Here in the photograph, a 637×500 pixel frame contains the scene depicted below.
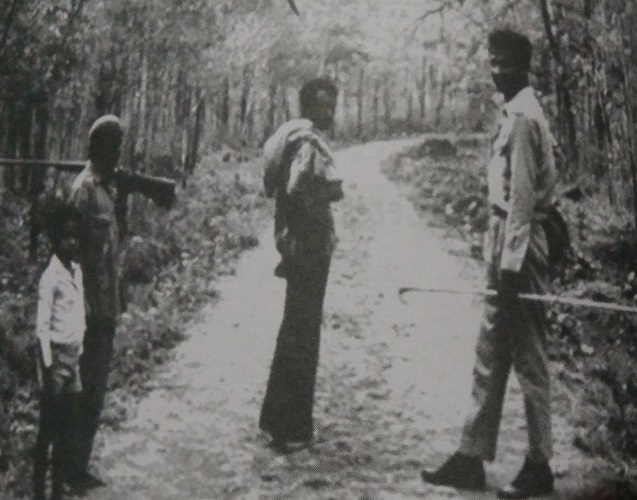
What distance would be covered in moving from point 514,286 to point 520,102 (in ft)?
1.86

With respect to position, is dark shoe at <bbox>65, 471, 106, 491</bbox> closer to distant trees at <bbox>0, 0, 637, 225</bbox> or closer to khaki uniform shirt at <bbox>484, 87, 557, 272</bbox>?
distant trees at <bbox>0, 0, 637, 225</bbox>

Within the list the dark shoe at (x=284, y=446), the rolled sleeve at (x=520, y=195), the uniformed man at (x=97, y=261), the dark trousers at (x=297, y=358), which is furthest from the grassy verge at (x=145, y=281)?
the rolled sleeve at (x=520, y=195)

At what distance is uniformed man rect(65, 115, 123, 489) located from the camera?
8.09ft

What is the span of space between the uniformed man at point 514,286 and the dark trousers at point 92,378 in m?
1.05

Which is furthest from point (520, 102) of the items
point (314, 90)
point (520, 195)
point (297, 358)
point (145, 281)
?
point (145, 281)

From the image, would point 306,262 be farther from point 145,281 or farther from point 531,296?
point 531,296

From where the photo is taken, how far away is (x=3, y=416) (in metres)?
2.47

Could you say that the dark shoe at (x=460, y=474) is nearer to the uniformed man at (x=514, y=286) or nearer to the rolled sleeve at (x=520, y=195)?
the uniformed man at (x=514, y=286)

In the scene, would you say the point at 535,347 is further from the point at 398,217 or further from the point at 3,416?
the point at 3,416

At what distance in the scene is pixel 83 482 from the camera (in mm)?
2391

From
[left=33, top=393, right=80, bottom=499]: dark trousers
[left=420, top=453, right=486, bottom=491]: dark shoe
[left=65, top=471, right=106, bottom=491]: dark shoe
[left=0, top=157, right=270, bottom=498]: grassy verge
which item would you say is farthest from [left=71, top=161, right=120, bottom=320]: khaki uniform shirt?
[left=420, top=453, right=486, bottom=491]: dark shoe

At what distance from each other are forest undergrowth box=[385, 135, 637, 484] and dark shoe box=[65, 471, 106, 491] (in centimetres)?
149

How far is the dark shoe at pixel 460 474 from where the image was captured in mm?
→ 2463

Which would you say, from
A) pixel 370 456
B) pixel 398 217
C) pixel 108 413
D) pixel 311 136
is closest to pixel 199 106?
pixel 311 136
